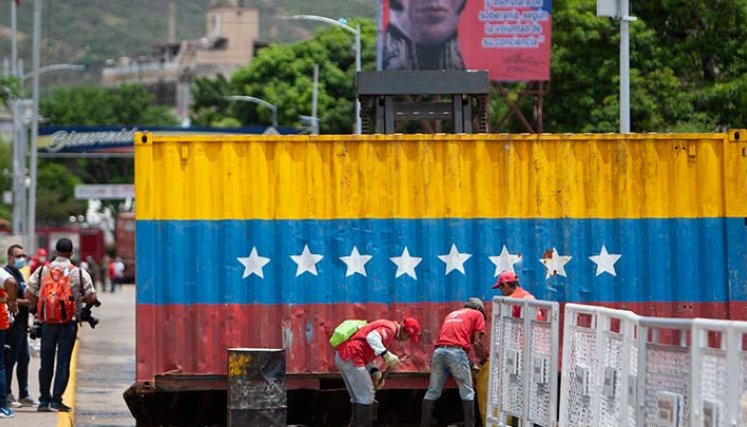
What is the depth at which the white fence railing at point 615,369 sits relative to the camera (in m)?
8.96

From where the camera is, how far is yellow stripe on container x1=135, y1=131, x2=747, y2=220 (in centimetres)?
1537

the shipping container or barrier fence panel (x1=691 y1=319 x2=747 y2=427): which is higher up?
the shipping container

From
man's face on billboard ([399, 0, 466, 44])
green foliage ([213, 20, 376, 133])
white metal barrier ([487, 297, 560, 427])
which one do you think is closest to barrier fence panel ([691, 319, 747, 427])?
white metal barrier ([487, 297, 560, 427])

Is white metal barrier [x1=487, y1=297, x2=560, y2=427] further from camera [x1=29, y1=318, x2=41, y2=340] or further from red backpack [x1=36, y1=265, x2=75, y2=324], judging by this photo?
camera [x1=29, y1=318, x2=41, y2=340]

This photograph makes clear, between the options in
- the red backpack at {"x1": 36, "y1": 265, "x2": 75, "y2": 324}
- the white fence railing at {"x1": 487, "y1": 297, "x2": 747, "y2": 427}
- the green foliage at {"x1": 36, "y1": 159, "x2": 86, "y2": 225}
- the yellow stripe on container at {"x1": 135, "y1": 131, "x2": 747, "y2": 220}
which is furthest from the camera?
the green foliage at {"x1": 36, "y1": 159, "x2": 86, "y2": 225}

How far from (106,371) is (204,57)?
11647cm

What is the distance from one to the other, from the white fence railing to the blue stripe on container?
67 centimetres

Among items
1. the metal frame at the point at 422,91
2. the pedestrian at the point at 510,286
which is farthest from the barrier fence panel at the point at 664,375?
the metal frame at the point at 422,91

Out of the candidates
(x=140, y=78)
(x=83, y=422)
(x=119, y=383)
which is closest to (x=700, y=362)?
(x=83, y=422)

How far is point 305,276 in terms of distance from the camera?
50.9 ft

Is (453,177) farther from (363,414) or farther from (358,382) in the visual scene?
(363,414)

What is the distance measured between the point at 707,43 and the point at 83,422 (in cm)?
1996

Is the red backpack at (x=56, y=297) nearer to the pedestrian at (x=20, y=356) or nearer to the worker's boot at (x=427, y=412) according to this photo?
the pedestrian at (x=20, y=356)

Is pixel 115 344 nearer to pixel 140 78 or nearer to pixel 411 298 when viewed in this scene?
pixel 411 298
